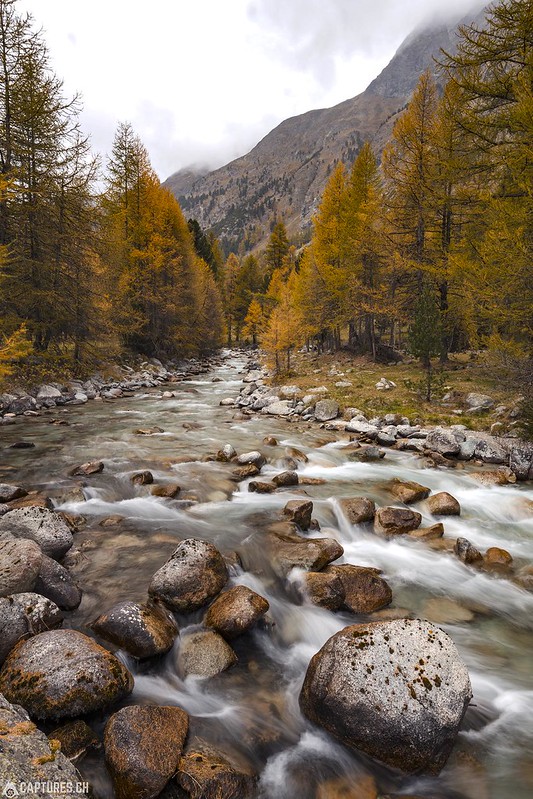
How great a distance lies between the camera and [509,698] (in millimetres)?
4383

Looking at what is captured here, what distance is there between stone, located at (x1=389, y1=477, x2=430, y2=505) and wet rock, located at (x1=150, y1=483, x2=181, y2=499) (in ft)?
16.9

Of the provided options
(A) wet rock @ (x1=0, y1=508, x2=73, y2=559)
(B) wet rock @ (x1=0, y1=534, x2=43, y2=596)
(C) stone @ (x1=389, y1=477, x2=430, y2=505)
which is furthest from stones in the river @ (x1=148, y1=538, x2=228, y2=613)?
(C) stone @ (x1=389, y1=477, x2=430, y2=505)

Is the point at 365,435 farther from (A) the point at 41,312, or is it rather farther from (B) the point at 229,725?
(A) the point at 41,312

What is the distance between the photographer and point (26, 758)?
2.30 meters

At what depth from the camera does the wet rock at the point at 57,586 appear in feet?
15.6

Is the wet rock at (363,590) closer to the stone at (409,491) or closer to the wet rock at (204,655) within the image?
the wet rock at (204,655)

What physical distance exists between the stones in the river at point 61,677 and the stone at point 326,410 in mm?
13412

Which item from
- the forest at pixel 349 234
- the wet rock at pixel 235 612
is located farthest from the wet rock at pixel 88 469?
the wet rock at pixel 235 612

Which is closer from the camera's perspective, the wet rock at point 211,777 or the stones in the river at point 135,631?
the wet rock at point 211,777

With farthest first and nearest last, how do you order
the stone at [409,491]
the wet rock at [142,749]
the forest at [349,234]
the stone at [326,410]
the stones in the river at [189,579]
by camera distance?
the stone at [326,410], the forest at [349,234], the stone at [409,491], the stones in the river at [189,579], the wet rock at [142,749]

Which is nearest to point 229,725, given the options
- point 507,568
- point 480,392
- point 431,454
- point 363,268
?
point 507,568

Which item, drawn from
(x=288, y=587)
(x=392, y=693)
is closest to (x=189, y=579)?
(x=288, y=587)

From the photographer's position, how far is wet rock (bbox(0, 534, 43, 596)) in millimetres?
4336

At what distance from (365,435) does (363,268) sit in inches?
667
